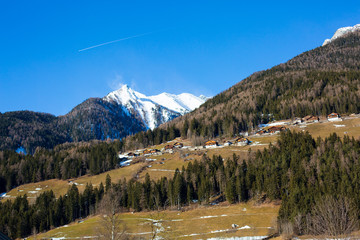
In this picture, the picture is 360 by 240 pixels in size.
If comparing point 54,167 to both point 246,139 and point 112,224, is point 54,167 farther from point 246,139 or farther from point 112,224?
point 112,224

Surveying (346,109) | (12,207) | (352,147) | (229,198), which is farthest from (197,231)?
(346,109)

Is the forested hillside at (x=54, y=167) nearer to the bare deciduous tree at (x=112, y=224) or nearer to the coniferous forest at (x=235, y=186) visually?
the coniferous forest at (x=235, y=186)

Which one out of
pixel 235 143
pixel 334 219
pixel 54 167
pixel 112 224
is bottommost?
pixel 334 219

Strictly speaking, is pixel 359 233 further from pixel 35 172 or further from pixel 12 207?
pixel 35 172

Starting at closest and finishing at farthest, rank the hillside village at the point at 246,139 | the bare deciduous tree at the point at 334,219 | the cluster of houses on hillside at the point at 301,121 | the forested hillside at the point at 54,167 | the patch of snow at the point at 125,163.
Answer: the bare deciduous tree at the point at 334,219
the forested hillside at the point at 54,167
the hillside village at the point at 246,139
the patch of snow at the point at 125,163
the cluster of houses on hillside at the point at 301,121

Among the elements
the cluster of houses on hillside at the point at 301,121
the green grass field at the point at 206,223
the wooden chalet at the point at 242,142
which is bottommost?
the green grass field at the point at 206,223

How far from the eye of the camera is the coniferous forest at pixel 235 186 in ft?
305

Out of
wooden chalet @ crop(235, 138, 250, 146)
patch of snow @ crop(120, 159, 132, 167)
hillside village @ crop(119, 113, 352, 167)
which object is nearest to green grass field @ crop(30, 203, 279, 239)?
patch of snow @ crop(120, 159, 132, 167)

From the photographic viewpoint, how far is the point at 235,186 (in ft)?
358

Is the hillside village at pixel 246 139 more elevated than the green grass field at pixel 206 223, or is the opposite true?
the hillside village at pixel 246 139

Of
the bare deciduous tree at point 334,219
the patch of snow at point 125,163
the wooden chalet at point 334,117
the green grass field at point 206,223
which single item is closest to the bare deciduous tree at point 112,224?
the green grass field at point 206,223

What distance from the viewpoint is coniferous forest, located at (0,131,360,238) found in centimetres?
9281

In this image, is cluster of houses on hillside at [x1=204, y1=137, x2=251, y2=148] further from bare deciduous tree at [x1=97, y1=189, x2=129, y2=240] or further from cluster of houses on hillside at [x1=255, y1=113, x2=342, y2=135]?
bare deciduous tree at [x1=97, y1=189, x2=129, y2=240]

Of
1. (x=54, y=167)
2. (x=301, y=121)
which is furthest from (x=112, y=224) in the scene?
(x=301, y=121)
